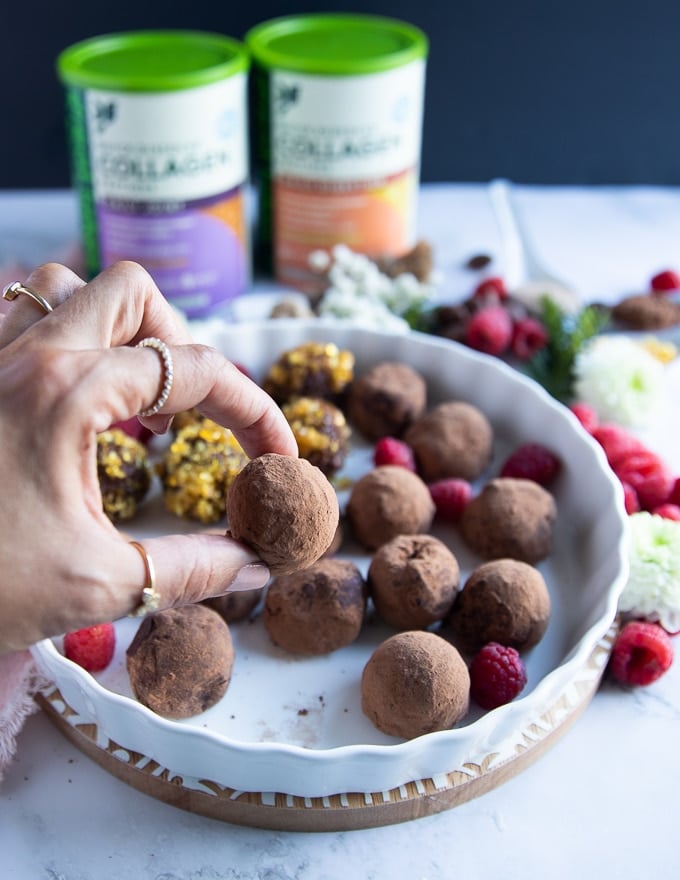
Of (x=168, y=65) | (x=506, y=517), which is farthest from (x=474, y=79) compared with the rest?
(x=506, y=517)

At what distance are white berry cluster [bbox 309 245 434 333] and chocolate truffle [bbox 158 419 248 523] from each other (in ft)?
1.33

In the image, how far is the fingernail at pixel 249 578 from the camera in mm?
754

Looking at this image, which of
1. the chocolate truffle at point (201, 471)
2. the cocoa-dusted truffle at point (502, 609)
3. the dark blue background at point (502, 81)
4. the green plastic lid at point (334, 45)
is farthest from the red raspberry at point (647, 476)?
the dark blue background at point (502, 81)

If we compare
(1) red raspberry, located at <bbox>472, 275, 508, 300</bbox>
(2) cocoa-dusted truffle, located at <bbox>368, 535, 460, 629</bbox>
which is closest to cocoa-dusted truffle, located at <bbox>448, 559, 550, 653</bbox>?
(2) cocoa-dusted truffle, located at <bbox>368, 535, 460, 629</bbox>

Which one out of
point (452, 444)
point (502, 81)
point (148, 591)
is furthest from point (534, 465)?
point (502, 81)

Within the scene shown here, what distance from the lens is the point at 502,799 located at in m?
0.89

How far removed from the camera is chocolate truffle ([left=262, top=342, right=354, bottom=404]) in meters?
1.26

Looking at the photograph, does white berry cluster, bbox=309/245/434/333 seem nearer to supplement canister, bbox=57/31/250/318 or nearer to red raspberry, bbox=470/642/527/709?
supplement canister, bbox=57/31/250/318

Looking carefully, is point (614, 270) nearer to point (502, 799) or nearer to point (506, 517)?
point (506, 517)

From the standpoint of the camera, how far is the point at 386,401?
49.0 inches

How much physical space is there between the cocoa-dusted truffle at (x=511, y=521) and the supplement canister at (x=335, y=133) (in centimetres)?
62

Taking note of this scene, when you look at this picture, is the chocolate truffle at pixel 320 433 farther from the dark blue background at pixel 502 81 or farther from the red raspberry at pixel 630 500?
the dark blue background at pixel 502 81

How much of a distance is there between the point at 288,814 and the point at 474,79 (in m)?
1.49

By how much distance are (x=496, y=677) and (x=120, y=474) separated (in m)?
0.47
